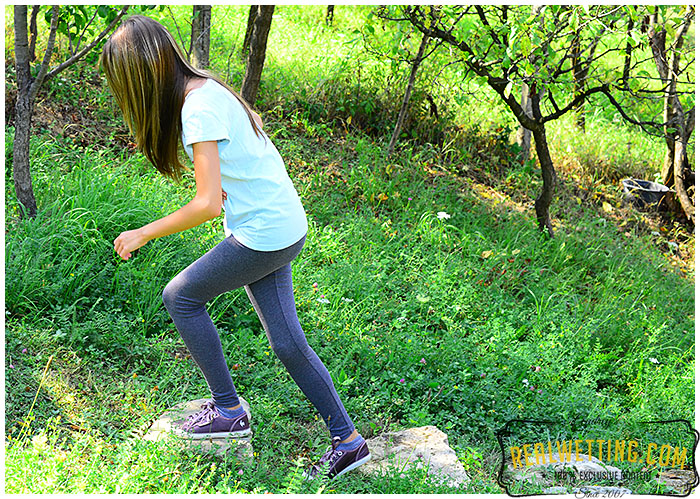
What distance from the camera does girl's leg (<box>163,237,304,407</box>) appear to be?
209 cm

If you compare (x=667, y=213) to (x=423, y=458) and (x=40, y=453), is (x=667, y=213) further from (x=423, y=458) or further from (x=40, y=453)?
(x=40, y=453)

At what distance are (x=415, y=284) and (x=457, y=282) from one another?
31cm

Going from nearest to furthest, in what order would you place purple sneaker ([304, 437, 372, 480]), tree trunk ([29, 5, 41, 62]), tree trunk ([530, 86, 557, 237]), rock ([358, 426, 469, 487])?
purple sneaker ([304, 437, 372, 480])
rock ([358, 426, 469, 487])
tree trunk ([29, 5, 41, 62])
tree trunk ([530, 86, 557, 237])

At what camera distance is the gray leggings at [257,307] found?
6.89 ft

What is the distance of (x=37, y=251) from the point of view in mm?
3240

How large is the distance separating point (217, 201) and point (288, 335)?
0.57 m

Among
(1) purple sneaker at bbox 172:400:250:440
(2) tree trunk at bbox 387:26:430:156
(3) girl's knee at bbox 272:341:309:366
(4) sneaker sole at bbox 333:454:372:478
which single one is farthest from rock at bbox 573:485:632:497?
(2) tree trunk at bbox 387:26:430:156

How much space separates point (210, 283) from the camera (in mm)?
2127

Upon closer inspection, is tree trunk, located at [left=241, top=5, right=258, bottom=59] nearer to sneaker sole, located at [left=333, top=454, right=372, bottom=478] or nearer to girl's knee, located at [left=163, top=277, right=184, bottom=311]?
girl's knee, located at [left=163, top=277, right=184, bottom=311]

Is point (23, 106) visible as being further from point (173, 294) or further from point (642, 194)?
point (642, 194)

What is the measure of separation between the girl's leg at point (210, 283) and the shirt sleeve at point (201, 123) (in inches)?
14.2

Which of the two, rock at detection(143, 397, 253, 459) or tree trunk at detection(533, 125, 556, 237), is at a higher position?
tree trunk at detection(533, 125, 556, 237)

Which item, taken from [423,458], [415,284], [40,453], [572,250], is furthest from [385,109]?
[40,453]

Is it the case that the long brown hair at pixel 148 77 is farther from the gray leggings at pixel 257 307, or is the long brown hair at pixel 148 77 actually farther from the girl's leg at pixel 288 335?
the girl's leg at pixel 288 335
